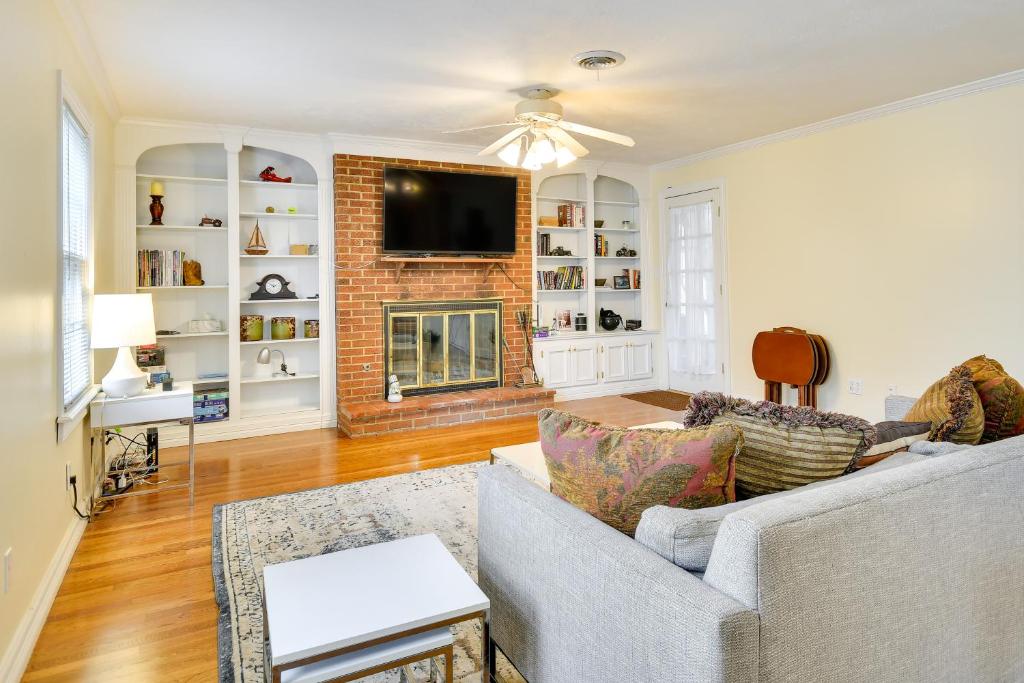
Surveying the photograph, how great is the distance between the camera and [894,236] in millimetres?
4438

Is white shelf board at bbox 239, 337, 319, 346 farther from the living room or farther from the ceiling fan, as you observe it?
the ceiling fan

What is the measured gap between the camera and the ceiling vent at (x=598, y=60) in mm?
3293

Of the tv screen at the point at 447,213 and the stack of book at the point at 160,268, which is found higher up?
the tv screen at the point at 447,213

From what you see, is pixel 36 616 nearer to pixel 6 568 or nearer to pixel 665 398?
pixel 6 568

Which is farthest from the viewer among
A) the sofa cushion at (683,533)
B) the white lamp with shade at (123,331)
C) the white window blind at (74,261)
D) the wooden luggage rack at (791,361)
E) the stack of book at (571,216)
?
the stack of book at (571,216)

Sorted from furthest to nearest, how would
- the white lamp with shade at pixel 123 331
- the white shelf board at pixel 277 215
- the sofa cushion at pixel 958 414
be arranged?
1. the white shelf board at pixel 277 215
2. the white lamp with shade at pixel 123 331
3. the sofa cushion at pixel 958 414

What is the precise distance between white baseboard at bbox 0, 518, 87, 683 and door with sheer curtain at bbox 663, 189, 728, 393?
5232 mm

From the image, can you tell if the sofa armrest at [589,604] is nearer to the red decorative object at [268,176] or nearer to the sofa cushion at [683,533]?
the sofa cushion at [683,533]

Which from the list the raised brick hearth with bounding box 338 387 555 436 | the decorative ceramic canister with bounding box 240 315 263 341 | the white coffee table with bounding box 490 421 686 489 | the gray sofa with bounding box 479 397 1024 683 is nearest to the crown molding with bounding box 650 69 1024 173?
the raised brick hearth with bounding box 338 387 555 436

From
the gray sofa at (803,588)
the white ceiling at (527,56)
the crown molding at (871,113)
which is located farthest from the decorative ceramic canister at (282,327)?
the crown molding at (871,113)

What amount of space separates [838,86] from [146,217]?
511 centimetres

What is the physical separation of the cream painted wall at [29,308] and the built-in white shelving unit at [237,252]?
192cm

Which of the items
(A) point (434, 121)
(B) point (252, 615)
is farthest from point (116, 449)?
(A) point (434, 121)


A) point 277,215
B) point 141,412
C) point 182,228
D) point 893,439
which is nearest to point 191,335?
point 182,228
